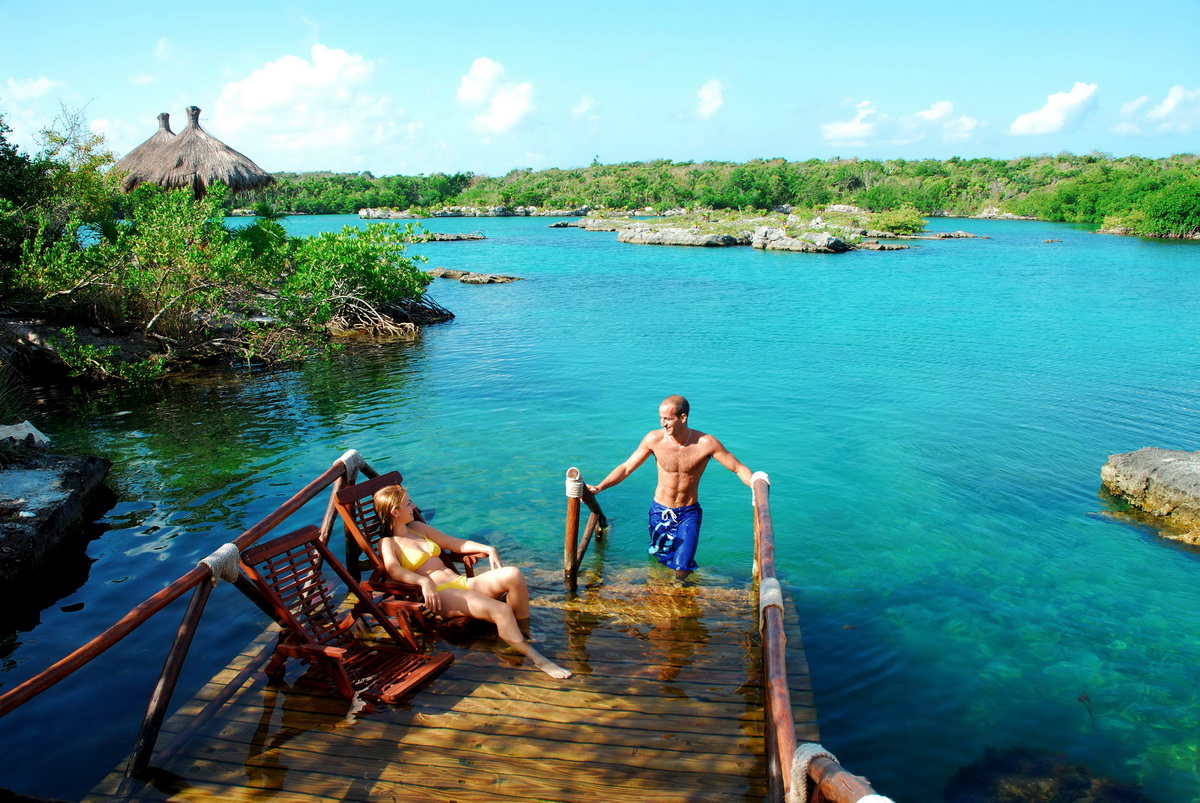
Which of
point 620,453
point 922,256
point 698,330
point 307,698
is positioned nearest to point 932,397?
point 620,453

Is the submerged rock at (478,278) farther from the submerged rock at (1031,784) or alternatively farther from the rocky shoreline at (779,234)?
the submerged rock at (1031,784)

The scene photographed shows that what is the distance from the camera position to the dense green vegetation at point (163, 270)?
45.0 feet

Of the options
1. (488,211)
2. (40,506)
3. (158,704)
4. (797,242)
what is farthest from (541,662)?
(488,211)

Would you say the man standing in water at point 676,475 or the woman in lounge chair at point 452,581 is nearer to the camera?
the woman in lounge chair at point 452,581

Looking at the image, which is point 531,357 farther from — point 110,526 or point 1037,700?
point 1037,700

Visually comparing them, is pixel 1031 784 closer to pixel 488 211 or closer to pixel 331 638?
pixel 331 638

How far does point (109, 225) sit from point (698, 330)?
1590 centimetres

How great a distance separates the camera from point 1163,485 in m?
9.78

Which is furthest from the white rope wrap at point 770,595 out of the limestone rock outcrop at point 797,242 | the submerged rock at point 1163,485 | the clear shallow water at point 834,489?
the limestone rock outcrop at point 797,242

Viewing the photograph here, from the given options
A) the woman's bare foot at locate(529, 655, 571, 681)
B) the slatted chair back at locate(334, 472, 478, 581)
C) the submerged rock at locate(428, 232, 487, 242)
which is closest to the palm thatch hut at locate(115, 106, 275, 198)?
the slatted chair back at locate(334, 472, 478, 581)

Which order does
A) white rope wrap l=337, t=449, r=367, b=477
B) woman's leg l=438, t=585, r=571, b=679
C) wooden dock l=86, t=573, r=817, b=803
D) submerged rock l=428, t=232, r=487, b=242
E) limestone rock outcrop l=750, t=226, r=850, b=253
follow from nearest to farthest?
wooden dock l=86, t=573, r=817, b=803 → woman's leg l=438, t=585, r=571, b=679 → white rope wrap l=337, t=449, r=367, b=477 → limestone rock outcrop l=750, t=226, r=850, b=253 → submerged rock l=428, t=232, r=487, b=242

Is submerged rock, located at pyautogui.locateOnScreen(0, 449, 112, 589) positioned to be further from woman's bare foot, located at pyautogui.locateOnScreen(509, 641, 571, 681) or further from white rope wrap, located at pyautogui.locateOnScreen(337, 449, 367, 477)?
woman's bare foot, located at pyautogui.locateOnScreen(509, 641, 571, 681)

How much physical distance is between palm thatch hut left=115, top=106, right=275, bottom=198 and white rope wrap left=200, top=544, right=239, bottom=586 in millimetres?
21031

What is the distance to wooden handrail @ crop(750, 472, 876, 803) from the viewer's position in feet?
9.78
